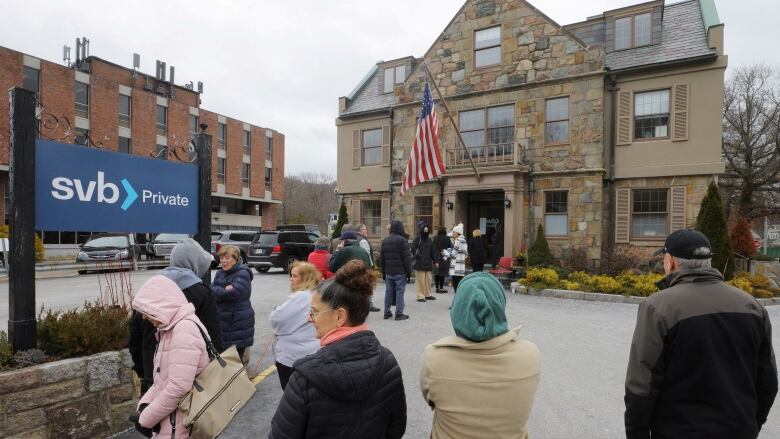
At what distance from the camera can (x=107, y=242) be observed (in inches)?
747

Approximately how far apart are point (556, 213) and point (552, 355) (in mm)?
9558

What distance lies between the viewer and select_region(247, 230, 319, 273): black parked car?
17.0 metres

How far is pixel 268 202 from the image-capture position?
46.8 m

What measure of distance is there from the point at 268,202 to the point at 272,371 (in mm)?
42778

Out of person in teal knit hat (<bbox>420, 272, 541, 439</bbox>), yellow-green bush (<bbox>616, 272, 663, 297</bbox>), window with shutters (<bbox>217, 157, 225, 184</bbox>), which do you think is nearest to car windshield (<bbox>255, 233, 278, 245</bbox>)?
yellow-green bush (<bbox>616, 272, 663, 297</bbox>)

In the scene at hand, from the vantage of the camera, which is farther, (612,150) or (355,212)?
(355,212)

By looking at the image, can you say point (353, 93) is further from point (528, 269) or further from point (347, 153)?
point (528, 269)

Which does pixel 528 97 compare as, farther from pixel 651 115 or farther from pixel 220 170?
pixel 220 170

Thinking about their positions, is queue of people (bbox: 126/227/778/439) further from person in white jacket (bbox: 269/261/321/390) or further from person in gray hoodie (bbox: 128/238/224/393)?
person in white jacket (bbox: 269/261/321/390)

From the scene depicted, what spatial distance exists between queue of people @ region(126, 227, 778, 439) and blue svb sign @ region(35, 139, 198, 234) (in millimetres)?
2135

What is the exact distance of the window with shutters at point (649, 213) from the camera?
14055 millimetres

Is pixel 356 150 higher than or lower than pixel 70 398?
higher

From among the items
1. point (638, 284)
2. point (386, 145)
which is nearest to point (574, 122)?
point (638, 284)

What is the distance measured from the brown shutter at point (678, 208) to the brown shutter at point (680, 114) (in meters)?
1.52
